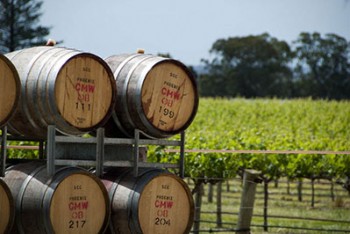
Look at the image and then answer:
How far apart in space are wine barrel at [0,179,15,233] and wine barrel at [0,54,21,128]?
475 millimetres

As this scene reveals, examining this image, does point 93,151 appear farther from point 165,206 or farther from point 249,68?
point 249,68

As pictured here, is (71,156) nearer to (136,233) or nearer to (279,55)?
(136,233)

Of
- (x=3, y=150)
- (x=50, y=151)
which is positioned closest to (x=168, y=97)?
(x=50, y=151)

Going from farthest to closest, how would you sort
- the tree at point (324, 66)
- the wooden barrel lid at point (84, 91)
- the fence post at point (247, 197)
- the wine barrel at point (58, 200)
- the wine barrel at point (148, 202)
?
1. the tree at point (324, 66)
2. the fence post at point (247, 197)
3. the wine barrel at point (148, 202)
4. the wooden barrel lid at point (84, 91)
5. the wine barrel at point (58, 200)

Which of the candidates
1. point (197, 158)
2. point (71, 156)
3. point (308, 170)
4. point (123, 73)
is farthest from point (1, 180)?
point (308, 170)

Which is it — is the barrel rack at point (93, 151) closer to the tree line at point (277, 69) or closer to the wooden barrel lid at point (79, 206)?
the wooden barrel lid at point (79, 206)

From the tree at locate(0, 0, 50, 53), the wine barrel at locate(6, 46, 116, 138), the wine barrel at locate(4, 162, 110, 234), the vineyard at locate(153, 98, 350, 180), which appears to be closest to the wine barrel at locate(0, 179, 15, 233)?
the wine barrel at locate(4, 162, 110, 234)

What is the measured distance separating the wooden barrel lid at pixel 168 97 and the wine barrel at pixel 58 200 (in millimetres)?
785

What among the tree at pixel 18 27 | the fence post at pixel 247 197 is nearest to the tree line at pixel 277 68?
the tree at pixel 18 27

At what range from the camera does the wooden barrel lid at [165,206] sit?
7.36 m

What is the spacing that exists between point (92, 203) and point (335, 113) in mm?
31165

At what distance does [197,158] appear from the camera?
1606 centimetres

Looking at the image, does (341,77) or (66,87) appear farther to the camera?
(341,77)

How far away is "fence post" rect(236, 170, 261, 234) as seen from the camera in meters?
10.6
